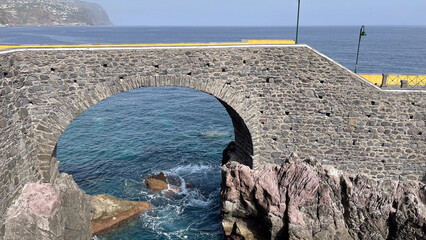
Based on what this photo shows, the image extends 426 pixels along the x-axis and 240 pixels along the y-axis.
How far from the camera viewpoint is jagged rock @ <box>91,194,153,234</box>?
17827 millimetres

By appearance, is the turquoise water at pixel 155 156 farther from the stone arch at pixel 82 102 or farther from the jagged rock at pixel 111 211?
the stone arch at pixel 82 102

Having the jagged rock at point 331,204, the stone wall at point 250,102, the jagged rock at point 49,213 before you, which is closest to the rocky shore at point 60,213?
the jagged rock at point 49,213

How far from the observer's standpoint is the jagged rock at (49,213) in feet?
44.0

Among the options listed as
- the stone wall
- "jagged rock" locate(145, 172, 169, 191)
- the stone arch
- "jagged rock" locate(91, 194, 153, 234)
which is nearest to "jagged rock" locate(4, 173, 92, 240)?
the stone wall

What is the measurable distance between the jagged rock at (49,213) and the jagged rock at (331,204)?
9.08 meters

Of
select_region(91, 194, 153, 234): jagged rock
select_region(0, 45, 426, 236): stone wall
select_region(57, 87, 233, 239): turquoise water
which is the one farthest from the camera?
select_region(57, 87, 233, 239): turquoise water

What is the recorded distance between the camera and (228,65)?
16328 millimetres

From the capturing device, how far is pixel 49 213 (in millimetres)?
14352

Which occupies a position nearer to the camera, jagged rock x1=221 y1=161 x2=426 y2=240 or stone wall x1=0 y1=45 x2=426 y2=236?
stone wall x1=0 y1=45 x2=426 y2=236

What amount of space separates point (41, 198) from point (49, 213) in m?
0.78

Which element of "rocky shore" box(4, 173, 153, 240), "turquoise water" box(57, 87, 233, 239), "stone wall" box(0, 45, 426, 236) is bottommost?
"turquoise water" box(57, 87, 233, 239)

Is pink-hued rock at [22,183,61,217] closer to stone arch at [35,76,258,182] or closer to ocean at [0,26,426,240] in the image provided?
stone arch at [35,76,258,182]

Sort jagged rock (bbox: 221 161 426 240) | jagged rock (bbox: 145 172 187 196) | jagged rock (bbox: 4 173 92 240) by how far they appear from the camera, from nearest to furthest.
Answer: jagged rock (bbox: 4 173 92 240), jagged rock (bbox: 221 161 426 240), jagged rock (bbox: 145 172 187 196)

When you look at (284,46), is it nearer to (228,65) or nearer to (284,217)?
(228,65)
